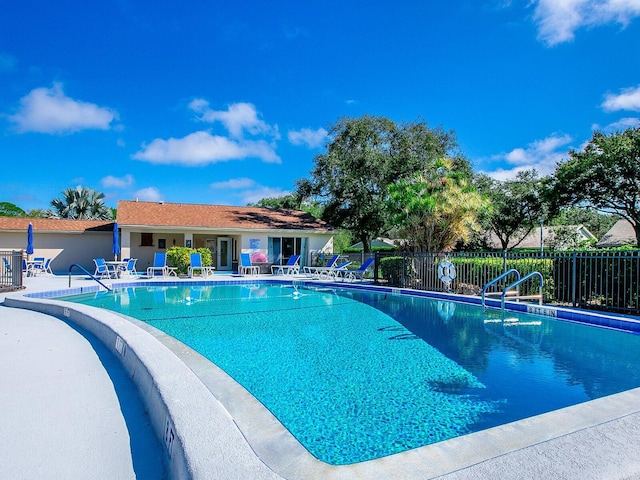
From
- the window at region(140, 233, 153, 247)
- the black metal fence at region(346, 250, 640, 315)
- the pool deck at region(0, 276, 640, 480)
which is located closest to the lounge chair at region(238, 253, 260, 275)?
the window at region(140, 233, 153, 247)

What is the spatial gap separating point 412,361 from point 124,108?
24.5m

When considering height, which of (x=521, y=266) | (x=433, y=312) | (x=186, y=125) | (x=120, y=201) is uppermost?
(x=186, y=125)

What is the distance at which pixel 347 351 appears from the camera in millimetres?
6852

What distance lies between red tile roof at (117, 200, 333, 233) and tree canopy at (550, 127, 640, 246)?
15051 mm

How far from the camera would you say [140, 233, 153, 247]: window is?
24.5 metres

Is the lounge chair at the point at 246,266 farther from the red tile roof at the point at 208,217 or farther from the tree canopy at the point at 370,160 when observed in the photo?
the tree canopy at the point at 370,160

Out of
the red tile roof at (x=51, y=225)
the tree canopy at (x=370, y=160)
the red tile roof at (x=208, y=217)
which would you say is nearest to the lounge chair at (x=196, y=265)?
the red tile roof at (x=208, y=217)

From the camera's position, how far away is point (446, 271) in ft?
45.4

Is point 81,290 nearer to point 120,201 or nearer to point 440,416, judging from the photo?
point 120,201

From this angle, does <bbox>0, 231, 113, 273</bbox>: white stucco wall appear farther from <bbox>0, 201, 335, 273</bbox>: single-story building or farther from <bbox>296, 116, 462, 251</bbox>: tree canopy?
<bbox>296, 116, 462, 251</bbox>: tree canopy

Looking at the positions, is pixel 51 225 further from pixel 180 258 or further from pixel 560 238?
pixel 560 238

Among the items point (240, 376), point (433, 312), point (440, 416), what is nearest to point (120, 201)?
point (433, 312)

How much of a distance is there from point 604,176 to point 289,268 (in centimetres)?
1909

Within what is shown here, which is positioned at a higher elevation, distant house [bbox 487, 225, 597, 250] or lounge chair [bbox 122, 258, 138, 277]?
distant house [bbox 487, 225, 597, 250]
